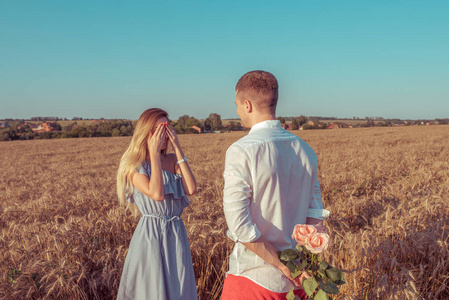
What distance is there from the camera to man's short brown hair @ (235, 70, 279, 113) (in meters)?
1.77

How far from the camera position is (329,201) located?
709 cm

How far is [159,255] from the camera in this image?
2752 millimetres

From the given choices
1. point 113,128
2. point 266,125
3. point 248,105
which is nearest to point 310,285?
point 266,125

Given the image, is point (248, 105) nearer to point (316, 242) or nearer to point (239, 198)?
point (239, 198)

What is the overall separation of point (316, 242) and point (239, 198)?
0.45 metres

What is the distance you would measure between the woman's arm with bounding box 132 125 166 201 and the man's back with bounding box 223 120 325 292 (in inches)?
42.7

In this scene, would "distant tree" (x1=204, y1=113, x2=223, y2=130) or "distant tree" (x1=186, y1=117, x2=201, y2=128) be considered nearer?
"distant tree" (x1=186, y1=117, x2=201, y2=128)

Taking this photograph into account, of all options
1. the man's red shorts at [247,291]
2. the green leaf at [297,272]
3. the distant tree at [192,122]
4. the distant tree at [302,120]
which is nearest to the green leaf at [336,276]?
the green leaf at [297,272]

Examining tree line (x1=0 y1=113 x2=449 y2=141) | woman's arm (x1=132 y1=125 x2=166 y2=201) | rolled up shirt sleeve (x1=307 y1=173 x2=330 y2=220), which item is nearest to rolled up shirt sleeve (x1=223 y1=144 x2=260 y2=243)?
rolled up shirt sleeve (x1=307 y1=173 x2=330 y2=220)

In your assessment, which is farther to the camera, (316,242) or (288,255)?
(288,255)

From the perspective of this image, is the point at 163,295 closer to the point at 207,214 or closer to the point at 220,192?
the point at 207,214

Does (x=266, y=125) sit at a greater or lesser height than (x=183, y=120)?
lesser

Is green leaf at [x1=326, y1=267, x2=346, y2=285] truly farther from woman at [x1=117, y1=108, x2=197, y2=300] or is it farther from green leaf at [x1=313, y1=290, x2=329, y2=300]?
woman at [x1=117, y1=108, x2=197, y2=300]

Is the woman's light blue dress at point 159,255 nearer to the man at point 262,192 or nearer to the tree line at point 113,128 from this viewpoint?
the man at point 262,192
